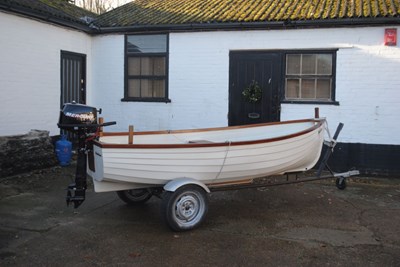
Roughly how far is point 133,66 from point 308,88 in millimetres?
4411

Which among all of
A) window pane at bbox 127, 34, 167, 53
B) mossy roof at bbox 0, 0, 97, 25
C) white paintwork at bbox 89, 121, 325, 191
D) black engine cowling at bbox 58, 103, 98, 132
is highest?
mossy roof at bbox 0, 0, 97, 25

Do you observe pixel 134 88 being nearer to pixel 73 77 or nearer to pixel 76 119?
pixel 73 77

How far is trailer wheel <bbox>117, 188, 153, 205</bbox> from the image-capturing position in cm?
636

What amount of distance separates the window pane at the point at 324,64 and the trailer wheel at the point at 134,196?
502 cm

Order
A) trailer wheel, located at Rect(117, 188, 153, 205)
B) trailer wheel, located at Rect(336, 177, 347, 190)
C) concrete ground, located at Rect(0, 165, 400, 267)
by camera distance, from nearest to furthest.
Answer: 1. concrete ground, located at Rect(0, 165, 400, 267)
2. trailer wheel, located at Rect(117, 188, 153, 205)
3. trailer wheel, located at Rect(336, 177, 347, 190)

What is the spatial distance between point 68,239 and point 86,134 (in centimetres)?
127

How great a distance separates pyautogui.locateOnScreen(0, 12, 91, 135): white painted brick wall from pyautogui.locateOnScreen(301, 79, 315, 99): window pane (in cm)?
559

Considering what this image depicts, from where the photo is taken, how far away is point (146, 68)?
430 inches

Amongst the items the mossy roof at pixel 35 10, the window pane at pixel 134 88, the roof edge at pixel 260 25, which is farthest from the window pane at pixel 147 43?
the mossy roof at pixel 35 10

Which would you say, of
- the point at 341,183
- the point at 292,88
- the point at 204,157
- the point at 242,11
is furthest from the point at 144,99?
the point at 204,157

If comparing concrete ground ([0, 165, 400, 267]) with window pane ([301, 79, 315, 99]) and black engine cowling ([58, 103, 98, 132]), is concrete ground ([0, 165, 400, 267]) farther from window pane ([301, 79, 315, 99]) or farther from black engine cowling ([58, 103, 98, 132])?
window pane ([301, 79, 315, 99])

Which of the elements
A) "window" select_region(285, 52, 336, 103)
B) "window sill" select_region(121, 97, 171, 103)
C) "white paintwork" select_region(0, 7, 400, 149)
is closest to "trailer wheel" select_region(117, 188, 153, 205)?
"white paintwork" select_region(0, 7, 400, 149)

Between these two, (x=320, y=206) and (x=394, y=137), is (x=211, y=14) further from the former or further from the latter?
(x=320, y=206)

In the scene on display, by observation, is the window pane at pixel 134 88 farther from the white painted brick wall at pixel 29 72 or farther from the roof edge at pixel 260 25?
the white painted brick wall at pixel 29 72
